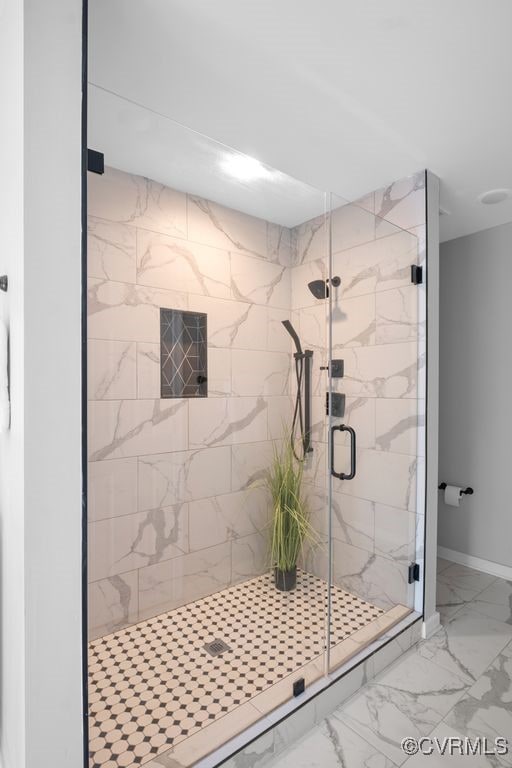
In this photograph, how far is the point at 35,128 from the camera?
0.94m

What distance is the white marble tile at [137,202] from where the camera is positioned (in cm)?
125

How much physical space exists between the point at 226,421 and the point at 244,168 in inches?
40.1

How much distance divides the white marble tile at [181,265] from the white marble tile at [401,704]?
1.79 m

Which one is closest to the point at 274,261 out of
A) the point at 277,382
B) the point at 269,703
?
the point at 277,382

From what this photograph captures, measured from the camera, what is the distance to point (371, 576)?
81.7 inches

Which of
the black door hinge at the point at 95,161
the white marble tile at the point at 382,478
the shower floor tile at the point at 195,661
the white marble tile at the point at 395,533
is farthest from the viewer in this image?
the white marble tile at the point at 395,533

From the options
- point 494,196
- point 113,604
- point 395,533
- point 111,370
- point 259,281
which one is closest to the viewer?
point 111,370

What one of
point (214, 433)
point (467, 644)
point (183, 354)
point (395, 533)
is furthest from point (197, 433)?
point (467, 644)

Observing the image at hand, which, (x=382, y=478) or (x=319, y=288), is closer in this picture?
(x=319, y=288)

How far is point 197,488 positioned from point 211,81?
1554 mm

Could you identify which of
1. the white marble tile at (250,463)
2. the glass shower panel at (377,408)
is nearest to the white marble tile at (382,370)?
the glass shower panel at (377,408)

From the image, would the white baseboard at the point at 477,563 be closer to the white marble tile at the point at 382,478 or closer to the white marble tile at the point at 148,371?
the white marble tile at the point at 382,478

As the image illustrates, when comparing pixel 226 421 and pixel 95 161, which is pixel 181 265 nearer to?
pixel 95 161

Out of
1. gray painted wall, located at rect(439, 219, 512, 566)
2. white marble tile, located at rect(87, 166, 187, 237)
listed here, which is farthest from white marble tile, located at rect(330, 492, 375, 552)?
gray painted wall, located at rect(439, 219, 512, 566)
